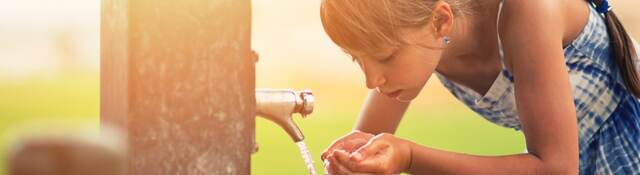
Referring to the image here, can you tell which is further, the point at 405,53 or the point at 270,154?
the point at 270,154

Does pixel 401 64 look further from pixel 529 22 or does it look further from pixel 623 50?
pixel 623 50

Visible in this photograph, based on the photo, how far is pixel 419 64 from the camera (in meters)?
1.47

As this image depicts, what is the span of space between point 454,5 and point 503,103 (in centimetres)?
25

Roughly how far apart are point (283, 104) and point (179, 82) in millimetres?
352

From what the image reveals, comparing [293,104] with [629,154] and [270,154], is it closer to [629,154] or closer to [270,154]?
[629,154]

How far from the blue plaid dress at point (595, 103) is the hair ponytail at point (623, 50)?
0.01 metres

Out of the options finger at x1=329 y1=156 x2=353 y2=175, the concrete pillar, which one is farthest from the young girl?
the concrete pillar

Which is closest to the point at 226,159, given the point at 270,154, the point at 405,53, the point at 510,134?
the point at 405,53

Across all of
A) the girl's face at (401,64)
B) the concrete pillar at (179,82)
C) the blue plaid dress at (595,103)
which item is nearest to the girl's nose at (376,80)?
the girl's face at (401,64)

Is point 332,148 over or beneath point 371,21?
beneath

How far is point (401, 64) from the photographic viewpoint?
1.45 meters

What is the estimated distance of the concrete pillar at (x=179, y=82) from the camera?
0.96 metres

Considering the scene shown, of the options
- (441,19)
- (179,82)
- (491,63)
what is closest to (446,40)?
(441,19)

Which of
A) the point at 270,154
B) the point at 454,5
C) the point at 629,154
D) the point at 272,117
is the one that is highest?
the point at 454,5
